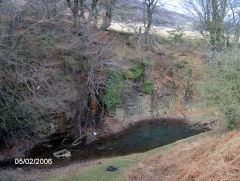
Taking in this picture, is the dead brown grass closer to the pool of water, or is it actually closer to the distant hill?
the pool of water

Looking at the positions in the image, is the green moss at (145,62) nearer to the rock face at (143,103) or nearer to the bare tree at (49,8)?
the rock face at (143,103)

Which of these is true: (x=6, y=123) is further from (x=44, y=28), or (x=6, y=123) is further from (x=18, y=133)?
(x=44, y=28)

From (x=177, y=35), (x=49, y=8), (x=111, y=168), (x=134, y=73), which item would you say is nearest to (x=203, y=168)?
(x=111, y=168)

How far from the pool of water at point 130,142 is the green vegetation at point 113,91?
2584 mm

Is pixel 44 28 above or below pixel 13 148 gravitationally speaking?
above

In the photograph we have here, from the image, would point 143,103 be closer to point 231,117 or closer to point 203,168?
point 231,117

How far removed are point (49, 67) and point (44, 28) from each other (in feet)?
8.96

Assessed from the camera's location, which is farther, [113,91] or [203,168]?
[113,91]

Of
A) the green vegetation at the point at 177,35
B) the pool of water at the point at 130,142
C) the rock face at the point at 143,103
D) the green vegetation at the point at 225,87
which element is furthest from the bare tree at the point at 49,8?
the green vegetation at the point at 177,35

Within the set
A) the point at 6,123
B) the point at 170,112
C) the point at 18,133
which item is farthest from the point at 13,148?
the point at 170,112

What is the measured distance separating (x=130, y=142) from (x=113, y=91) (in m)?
5.40

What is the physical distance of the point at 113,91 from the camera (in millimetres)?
20578

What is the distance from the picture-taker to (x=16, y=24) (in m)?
13.0

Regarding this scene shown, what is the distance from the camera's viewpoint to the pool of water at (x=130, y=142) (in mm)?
13984
